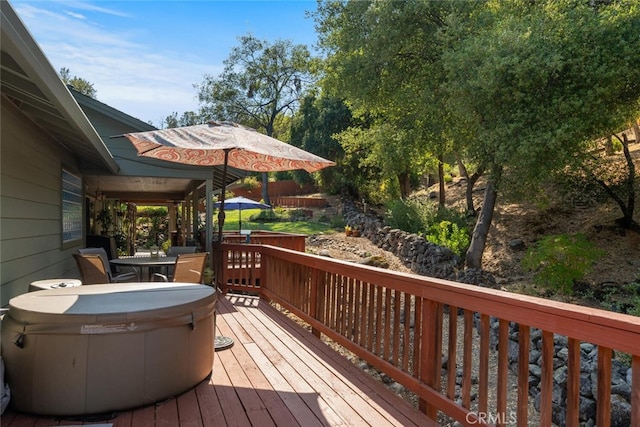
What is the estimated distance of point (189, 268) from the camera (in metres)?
4.96

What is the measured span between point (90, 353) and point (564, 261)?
898cm

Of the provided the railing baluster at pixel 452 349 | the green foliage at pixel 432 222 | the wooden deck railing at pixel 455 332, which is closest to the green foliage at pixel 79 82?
the green foliage at pixel 432 222

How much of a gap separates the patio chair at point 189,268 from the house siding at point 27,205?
4.55 ft

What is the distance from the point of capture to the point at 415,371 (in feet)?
9.01

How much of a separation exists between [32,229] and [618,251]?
11575 millimetres

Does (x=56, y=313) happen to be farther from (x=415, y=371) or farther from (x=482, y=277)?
(x=482, y=277)

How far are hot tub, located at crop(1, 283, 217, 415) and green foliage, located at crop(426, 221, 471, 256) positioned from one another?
10336 mm

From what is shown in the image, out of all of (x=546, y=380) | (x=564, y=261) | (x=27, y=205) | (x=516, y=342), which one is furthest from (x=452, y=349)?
(x=564, y=261)

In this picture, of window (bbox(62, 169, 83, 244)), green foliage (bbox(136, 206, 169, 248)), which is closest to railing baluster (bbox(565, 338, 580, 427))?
window (bbox(62, 169, 83, 244))

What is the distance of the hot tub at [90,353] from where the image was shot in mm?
2283

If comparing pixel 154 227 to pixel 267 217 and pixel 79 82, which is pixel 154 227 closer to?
pixel 267 217

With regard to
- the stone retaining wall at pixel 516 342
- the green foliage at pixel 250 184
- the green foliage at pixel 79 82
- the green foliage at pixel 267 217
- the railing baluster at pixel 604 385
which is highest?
the green foliage at pixel 79 82

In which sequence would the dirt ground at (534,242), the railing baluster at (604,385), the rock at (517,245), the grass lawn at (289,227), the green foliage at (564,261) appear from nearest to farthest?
the railing baluster at (604,385) < the green foliage at (564,261) < the dirt ground at (534,242) < the rock at (517,245) < the grass lawn at (289,227)

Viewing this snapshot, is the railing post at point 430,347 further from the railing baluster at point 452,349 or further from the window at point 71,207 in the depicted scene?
the window at point 71,207
